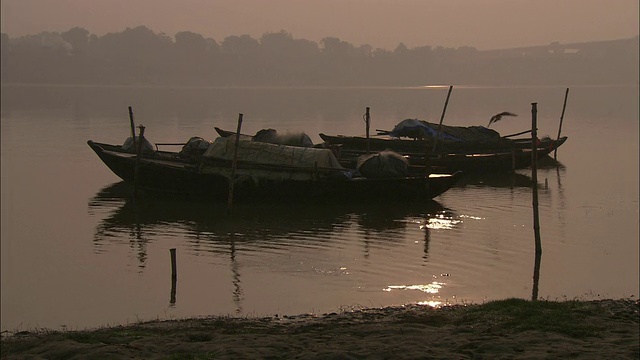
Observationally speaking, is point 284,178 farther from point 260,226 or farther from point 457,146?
point 457,146

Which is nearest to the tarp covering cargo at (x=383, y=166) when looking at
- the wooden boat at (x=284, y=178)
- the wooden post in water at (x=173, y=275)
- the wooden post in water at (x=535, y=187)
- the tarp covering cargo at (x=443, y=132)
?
the wooden boat at (x=284, y=178)

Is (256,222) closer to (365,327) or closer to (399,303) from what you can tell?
(399,303)

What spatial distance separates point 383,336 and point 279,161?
53.8 ft

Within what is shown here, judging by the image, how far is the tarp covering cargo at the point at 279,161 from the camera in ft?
91.6

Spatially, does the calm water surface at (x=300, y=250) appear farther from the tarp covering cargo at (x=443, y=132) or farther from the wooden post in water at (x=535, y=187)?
the tarp covering cargo at (x=443, y=132)

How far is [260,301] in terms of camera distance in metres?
17.1

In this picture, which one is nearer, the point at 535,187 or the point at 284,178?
the point at 535,187

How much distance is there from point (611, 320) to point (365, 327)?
3.78m

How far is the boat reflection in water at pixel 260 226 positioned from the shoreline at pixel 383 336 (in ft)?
18.2

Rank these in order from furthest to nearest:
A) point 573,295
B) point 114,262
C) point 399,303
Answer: point 114,262 → point 573,295 → point 399,303

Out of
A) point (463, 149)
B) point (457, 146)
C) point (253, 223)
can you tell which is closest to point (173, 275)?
point (253, 223)

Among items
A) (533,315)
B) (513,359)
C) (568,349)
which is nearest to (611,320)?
(533,315)

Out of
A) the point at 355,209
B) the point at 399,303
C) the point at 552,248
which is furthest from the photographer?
the point at 355,209

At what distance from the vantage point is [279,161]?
1110 inches
